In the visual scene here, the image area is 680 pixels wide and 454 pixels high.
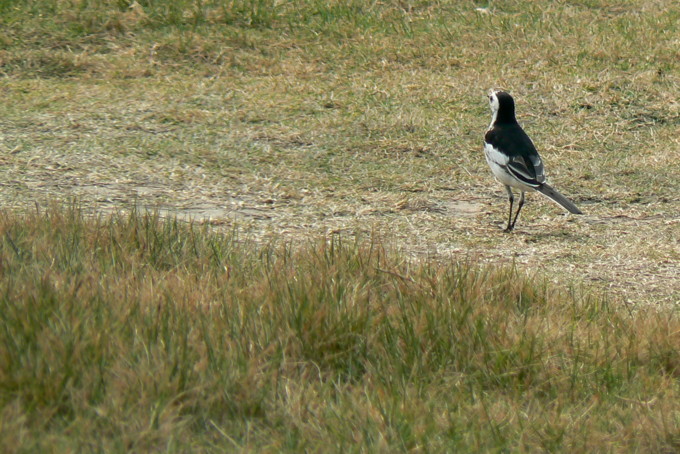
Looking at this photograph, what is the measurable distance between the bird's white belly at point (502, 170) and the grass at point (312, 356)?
1.50m

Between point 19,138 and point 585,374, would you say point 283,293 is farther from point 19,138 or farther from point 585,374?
point 19,138

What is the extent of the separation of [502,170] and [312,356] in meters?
2.84

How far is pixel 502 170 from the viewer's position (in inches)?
245

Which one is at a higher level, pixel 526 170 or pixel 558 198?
pixel 526 170

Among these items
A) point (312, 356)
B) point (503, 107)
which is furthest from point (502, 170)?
point (312, 356)

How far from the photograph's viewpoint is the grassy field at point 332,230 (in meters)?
3.29

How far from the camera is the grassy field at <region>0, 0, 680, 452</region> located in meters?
3.29

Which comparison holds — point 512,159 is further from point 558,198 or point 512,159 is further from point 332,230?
point 332,230

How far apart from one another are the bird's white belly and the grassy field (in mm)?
277

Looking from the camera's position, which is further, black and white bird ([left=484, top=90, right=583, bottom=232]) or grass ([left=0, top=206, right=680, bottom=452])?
black and white bird ([left=484, top=90, right=583, bottom=232])

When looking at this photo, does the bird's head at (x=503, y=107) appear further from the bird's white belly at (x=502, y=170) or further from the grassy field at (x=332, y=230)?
the grassy field at (x=332, y=230)

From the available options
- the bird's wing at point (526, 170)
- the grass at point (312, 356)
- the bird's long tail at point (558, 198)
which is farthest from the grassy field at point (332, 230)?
the bird's wing at point (526, 170)

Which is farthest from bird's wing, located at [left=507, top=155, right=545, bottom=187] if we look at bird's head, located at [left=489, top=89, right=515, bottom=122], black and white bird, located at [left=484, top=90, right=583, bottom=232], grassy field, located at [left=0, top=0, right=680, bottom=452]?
bird's head, located at [left=489, top=89, right=515, bottom=122]

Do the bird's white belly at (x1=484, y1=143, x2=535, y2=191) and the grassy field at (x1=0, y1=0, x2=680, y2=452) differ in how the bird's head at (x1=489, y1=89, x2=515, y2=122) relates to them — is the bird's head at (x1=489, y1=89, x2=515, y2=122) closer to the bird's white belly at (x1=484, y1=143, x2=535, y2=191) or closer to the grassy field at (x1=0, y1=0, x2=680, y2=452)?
the bird's white belly at (x1=484, y1=143, x2=535, y2=191)
